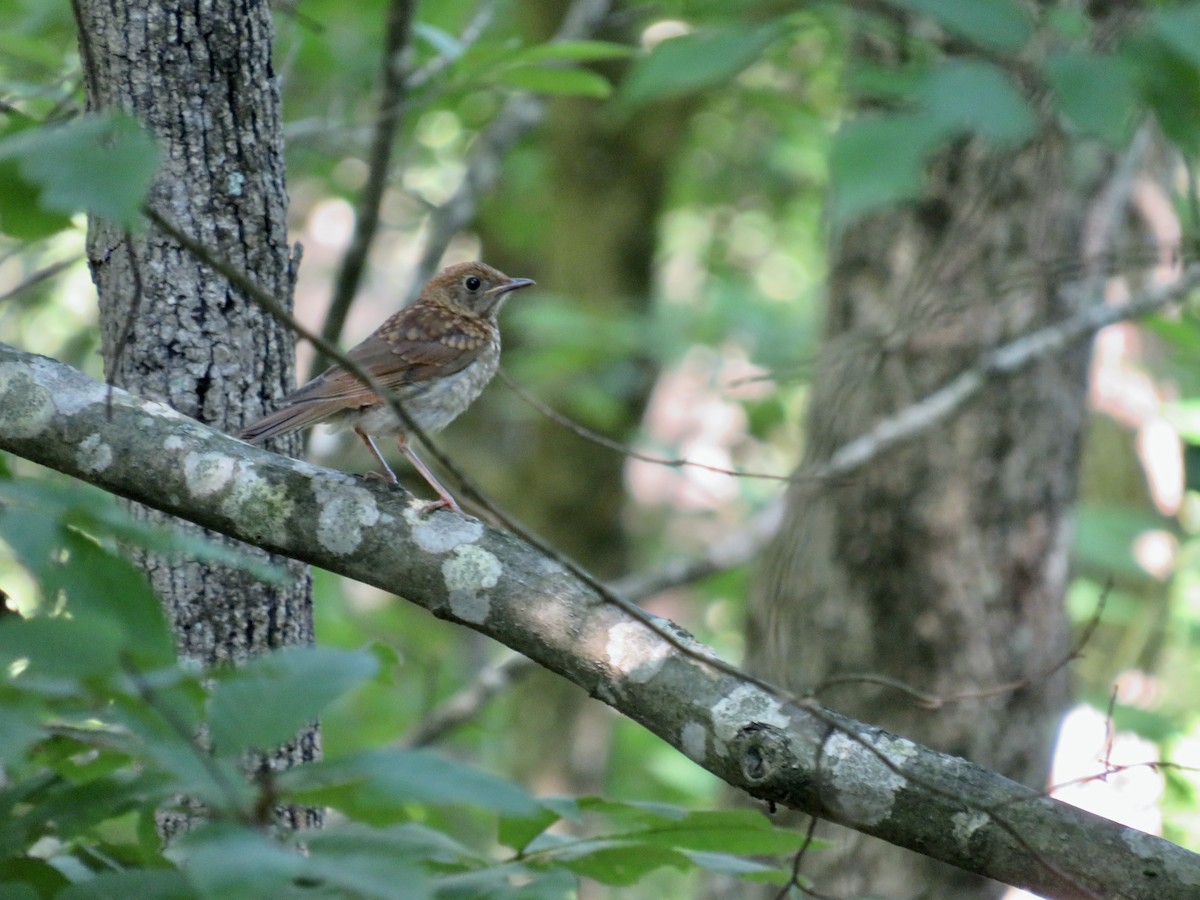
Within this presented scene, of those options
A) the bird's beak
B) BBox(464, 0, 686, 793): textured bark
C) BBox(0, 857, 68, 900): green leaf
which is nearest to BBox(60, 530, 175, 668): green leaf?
BBox(0, 857, 68, 900): green leaf

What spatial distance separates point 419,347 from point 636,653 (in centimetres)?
265

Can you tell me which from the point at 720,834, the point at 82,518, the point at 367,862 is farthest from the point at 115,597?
the point at 720,834

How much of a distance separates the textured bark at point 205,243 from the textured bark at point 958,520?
280 cm

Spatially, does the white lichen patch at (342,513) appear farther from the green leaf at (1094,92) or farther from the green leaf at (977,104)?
the green leaf at (1094,92)

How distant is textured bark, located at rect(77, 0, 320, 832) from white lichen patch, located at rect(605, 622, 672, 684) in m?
0.99

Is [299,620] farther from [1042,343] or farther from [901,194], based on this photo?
[1042,343]

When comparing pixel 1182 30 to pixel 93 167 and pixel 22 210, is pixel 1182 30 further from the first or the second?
pixel 22 210

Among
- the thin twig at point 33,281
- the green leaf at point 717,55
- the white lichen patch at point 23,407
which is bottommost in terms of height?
the white lichen patch at point 23,407

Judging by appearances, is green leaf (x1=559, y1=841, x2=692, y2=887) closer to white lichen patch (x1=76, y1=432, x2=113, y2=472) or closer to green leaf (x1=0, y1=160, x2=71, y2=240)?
white lichen patch (x1=76, y1=432, x2=113, y2=472)

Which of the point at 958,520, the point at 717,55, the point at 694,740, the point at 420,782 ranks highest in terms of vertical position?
the point at 958,520

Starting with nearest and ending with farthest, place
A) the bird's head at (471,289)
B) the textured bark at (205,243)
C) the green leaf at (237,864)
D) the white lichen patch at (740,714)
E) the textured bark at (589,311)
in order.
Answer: the green leaf at (237,864) < the white lichen patch at (740,714) < the textured bark at (205,243) < the bird's head at (471,289) < the textured bark at (589,311)

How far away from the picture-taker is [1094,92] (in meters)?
1.49

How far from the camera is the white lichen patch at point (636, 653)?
2.28 meters

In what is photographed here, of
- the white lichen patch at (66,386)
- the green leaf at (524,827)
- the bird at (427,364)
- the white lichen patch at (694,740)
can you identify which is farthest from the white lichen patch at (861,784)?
the bird at (427,364)
